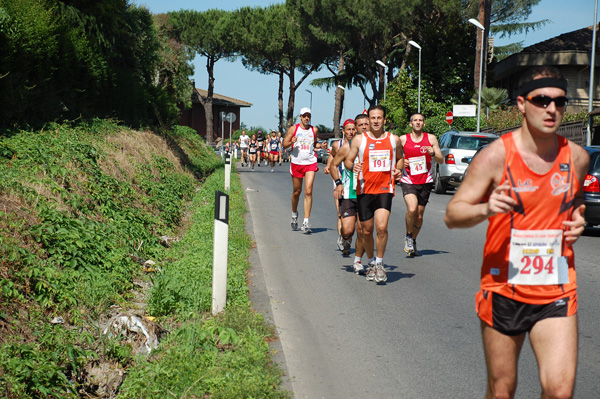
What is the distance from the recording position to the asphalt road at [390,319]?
525cm

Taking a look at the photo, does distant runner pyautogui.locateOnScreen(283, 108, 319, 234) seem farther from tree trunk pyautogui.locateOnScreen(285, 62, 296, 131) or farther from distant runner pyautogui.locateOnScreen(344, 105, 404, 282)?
tree trunk pyautogui.locateOnScreen(285, 62, 296, 131)

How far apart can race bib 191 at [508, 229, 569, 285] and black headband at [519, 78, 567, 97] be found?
0.66 m

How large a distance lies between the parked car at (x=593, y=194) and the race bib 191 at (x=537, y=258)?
34.2ft

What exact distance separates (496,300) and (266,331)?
297 centimetres

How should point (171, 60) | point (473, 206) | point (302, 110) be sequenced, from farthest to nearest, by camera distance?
1. point (171, 60)
2. point (302, 110)
3. point (473, 206)

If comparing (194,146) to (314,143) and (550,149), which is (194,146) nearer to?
(314,143)

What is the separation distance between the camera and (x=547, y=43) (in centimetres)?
4859

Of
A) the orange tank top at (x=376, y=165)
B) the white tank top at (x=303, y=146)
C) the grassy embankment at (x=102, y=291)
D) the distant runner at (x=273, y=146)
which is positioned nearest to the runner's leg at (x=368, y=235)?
the orange tank top at (x=376, y=165)

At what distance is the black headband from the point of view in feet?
11.5

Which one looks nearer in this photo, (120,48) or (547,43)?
(120,48)

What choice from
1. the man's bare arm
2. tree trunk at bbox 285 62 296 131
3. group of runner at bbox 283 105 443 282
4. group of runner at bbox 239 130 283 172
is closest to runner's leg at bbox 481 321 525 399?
the man's bare arm

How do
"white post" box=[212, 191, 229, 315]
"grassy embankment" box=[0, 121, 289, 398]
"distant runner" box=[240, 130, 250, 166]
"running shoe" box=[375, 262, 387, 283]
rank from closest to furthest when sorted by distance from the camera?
"grassy embankment" box=[0, 121, 289, 398] < "white post" box=[212, 191, 229, 315] < "running shoe" box=[375, 262, 387, 283] < "distant runner" box=[240, 130, 250, 166]

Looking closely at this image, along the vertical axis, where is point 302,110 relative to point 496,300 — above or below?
above

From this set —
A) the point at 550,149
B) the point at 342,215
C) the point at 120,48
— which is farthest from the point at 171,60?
the point at 550,149
